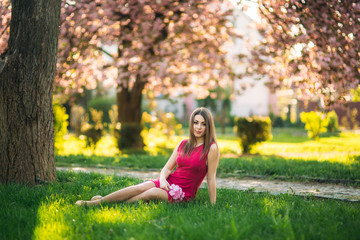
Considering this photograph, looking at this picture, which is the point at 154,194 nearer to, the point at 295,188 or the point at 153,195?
the point at 153,195

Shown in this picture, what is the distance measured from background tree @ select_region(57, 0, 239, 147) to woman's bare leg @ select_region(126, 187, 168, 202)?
556 centimetres

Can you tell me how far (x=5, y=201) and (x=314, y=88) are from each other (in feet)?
22.6

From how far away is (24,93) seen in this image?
16.6ft

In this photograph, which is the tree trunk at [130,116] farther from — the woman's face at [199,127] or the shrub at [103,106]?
the shrub at [103,106]

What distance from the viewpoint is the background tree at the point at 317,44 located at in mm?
7109

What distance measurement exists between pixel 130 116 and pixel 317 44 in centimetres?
693

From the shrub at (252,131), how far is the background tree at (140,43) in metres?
1.70

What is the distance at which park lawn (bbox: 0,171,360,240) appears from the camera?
2988 mm

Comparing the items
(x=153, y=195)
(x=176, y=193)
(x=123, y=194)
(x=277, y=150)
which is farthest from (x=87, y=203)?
(x=277, y=150)

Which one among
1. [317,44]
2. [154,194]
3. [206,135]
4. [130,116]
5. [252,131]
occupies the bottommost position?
[154,194]

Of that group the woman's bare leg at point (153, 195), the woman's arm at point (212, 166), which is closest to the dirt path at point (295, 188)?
the woman's arm at point (212, 166)

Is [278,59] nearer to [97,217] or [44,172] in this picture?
[44,172]

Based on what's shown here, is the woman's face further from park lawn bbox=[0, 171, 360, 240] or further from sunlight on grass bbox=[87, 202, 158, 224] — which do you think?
sunlight on grass bbox=[87, 202, 158, 224]

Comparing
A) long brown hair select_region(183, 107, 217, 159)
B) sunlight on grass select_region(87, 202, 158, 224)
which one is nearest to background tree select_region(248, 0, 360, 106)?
long brown hair select_region(183, 107, 217, 159)
